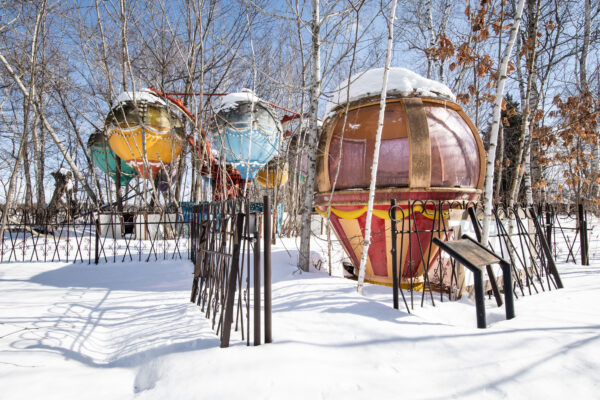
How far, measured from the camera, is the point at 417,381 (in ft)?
6.91

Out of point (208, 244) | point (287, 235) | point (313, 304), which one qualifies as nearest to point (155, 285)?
point (208, 244)

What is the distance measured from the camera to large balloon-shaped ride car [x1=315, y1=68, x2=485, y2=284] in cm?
485

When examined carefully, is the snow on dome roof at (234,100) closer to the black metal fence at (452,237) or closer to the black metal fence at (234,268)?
the black metal fence at (234,268)

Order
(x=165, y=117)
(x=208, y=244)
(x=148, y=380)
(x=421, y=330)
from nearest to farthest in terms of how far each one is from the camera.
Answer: (x=148, y=380) < (x=421, y=330) < (x=208, y=244) < (x=165, y=117)

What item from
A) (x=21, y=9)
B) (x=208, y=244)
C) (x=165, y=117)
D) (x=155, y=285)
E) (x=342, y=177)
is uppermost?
(x=21, y=9)

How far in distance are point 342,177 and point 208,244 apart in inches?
93.8

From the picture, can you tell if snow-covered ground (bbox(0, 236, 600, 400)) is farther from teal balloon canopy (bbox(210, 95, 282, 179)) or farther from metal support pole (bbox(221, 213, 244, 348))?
teal balloon canopy (bbox(210, 95, 282, 179))

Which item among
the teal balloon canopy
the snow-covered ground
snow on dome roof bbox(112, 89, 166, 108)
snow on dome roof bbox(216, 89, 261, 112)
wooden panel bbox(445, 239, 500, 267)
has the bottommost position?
the snow-covered ground

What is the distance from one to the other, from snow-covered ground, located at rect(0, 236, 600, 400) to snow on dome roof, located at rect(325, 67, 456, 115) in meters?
3.14

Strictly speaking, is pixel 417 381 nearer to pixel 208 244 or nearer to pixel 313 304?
pixel 313 304

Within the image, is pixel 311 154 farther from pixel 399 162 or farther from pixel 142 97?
pixel 142 97

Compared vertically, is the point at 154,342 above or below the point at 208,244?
below

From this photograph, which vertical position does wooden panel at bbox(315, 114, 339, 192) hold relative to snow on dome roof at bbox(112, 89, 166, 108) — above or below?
below

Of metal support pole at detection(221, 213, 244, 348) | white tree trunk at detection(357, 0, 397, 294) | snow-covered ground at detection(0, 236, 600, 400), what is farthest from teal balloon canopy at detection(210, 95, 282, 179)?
metal support pole at detection(221, 213, 244, 348)
